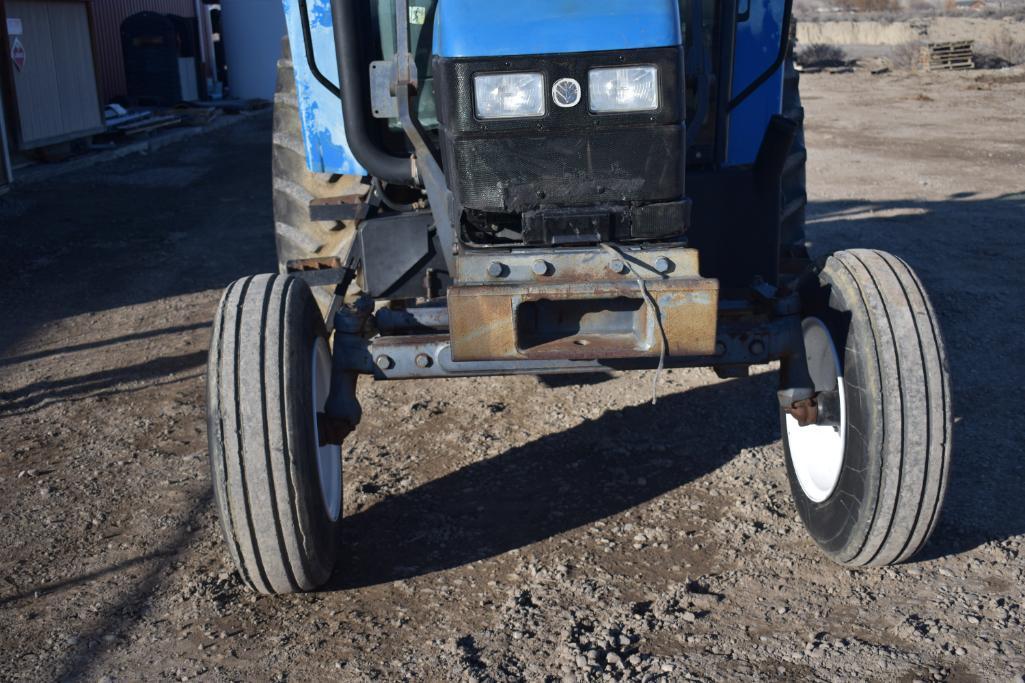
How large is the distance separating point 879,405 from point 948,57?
78.1 feet

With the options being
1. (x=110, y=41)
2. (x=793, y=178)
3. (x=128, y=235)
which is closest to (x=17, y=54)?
(x=128, y=235)

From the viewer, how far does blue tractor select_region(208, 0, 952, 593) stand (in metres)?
3.16

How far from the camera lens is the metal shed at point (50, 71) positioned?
1238 cm

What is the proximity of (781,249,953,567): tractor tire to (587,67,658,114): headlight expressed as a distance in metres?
0.91

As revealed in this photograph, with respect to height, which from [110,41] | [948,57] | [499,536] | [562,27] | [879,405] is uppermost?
[110,41]

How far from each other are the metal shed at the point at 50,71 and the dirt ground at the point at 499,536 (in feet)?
21.1

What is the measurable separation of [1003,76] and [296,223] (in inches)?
809

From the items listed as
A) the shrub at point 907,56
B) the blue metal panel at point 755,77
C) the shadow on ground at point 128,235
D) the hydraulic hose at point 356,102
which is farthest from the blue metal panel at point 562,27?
the shrub at point 907,56

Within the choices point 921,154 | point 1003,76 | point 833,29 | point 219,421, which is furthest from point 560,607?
point 833,29

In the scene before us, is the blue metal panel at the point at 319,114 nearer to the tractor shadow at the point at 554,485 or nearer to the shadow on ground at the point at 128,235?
the tractor shadow at the point at 554,485

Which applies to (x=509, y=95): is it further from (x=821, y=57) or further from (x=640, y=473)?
(x=821, y=57)

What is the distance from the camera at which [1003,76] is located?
22016 mm

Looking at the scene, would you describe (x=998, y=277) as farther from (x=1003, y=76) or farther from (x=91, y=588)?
(x=1003, y=76)

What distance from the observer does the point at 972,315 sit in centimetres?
630
